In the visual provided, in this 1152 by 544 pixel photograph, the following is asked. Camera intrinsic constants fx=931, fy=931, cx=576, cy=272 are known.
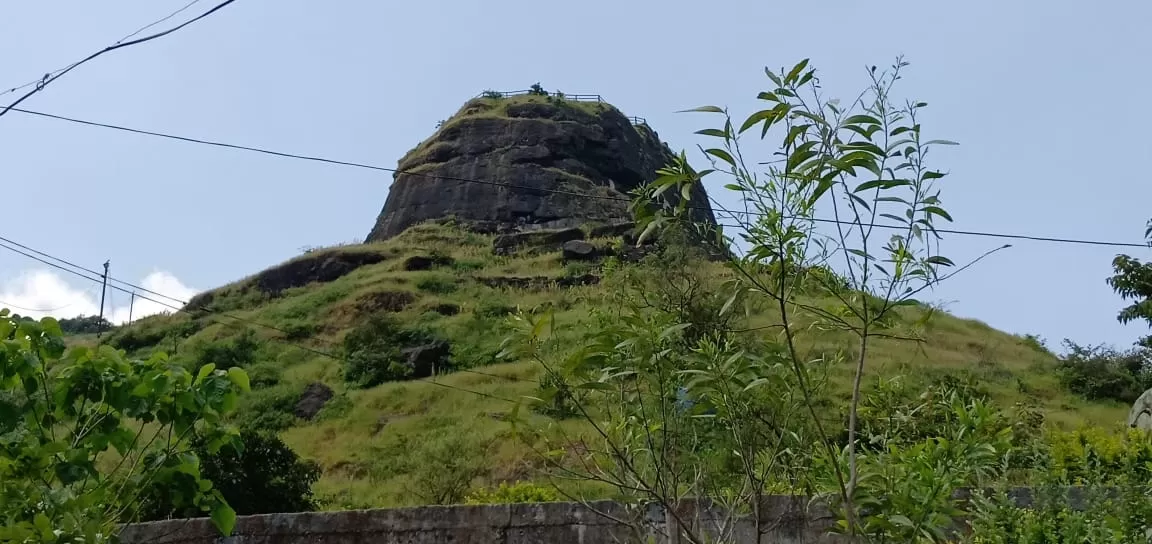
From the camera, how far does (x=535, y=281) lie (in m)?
39.1

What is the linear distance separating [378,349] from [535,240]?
1925 centimetres

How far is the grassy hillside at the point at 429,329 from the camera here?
17016mm

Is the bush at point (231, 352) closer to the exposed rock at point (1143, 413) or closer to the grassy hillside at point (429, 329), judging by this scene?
the grassy hillside at point (429, 329)

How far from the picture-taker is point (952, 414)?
238 cm

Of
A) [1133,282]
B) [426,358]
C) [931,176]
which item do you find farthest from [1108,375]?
[931,176]

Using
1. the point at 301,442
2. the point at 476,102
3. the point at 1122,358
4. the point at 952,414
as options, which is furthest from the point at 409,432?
the point at 476,102

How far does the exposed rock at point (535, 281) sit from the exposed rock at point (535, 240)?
17.9 ft

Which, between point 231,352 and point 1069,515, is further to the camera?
point 231,352

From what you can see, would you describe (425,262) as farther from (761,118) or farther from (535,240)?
(761,118)

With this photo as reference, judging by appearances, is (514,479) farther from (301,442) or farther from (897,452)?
(897,452)

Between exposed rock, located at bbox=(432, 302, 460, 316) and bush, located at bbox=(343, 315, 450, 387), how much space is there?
2606mm

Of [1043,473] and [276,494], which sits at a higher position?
[1043,473]

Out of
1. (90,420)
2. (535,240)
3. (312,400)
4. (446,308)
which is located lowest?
(312,400)

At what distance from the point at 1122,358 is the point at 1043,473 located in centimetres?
2403
